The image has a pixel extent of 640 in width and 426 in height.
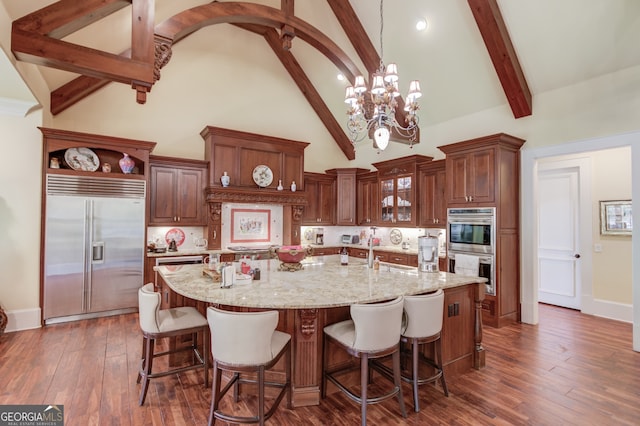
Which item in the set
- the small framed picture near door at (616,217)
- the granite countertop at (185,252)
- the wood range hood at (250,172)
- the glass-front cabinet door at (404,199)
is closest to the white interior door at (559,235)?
the small framed picture near door at (616,217)

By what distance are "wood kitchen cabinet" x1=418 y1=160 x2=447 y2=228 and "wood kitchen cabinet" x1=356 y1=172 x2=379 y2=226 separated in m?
1.21

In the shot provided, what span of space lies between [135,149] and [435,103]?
17.8 ft

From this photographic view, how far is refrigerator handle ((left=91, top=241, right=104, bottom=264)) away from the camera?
470 centimetres

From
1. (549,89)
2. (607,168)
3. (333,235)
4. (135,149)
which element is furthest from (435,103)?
(135,149)

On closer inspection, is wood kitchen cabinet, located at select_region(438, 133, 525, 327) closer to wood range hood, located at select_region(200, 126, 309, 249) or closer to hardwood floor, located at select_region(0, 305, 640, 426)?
hardwood floor, located at select_region(0, 305, 640, 426)

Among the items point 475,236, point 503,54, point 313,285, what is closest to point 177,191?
point 313,285

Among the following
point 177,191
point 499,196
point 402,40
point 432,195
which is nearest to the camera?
point 499,196

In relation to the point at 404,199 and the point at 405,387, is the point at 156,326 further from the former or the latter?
the point at 404,199

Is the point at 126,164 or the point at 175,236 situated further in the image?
the point at 175,236

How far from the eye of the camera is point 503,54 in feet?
14.3

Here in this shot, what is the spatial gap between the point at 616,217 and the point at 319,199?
5.47 metres

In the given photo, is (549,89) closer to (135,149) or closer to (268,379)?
(268,379)

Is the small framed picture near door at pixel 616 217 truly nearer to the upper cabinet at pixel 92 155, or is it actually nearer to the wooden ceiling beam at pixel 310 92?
the wooden ceiling beam at pixel 310 92

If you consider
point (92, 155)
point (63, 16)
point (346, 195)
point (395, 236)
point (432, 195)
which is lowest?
point (395, 236)
